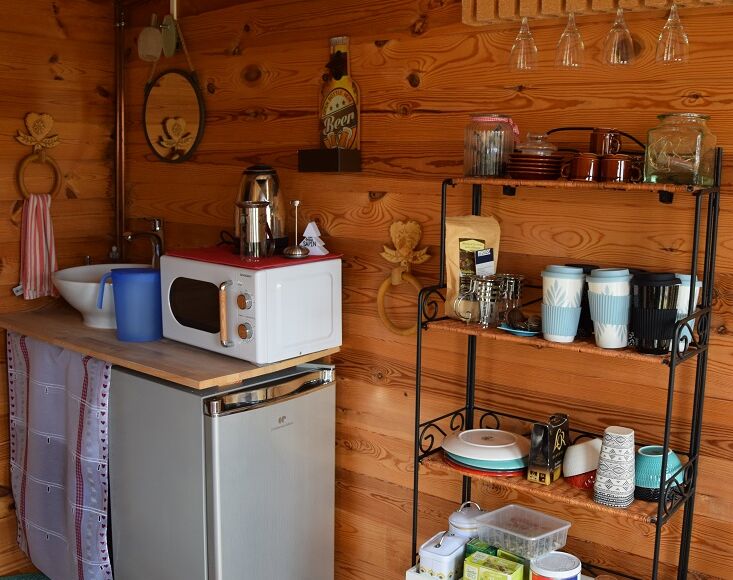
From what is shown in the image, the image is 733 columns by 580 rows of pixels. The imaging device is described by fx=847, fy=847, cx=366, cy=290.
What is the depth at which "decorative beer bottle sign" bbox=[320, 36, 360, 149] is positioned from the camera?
2473 millimetres

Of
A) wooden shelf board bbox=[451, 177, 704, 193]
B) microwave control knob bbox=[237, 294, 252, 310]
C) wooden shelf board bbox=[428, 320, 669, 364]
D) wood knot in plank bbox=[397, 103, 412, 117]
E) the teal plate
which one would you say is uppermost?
wood knot in plank bbox=[397, 103, 412, 117]

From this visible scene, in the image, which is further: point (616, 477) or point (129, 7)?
point (129, 7)

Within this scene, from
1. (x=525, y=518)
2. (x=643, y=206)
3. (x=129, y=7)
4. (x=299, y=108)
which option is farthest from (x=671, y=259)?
(x=129, y=7)

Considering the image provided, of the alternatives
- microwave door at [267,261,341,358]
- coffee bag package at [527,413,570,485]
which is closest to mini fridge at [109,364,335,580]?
microwave door at [267,261,341,358]

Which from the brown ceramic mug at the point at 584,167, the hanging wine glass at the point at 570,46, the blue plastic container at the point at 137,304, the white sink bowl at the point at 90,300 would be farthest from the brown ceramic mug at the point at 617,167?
the white sink bowl at the point at 90,300

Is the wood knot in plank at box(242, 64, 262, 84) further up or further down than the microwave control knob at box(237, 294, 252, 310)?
further up

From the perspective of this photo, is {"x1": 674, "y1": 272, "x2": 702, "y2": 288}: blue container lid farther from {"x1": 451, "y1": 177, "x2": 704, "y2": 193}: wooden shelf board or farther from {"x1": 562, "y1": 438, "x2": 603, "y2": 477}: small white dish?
{"x1": 562, "y1": 438, "x2": 603, "y2": 477}: small white dish

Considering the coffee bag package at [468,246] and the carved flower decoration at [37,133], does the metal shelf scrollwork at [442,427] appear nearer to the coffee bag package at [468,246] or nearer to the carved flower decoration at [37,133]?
the coffee bag package at [468,246]

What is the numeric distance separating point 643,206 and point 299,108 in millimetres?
1137

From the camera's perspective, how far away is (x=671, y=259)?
77.3 inches

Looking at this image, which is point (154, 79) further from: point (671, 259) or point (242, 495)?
point (671, 259)

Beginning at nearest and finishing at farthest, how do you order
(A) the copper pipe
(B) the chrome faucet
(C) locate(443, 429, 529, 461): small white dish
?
(C) locate(443, 429, 529, 461): small white dish
(B) the chrome faucet
(A) the copper pipe

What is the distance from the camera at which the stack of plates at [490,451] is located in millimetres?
2039

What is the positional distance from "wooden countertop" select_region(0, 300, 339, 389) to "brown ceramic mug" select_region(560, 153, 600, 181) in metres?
0.95
